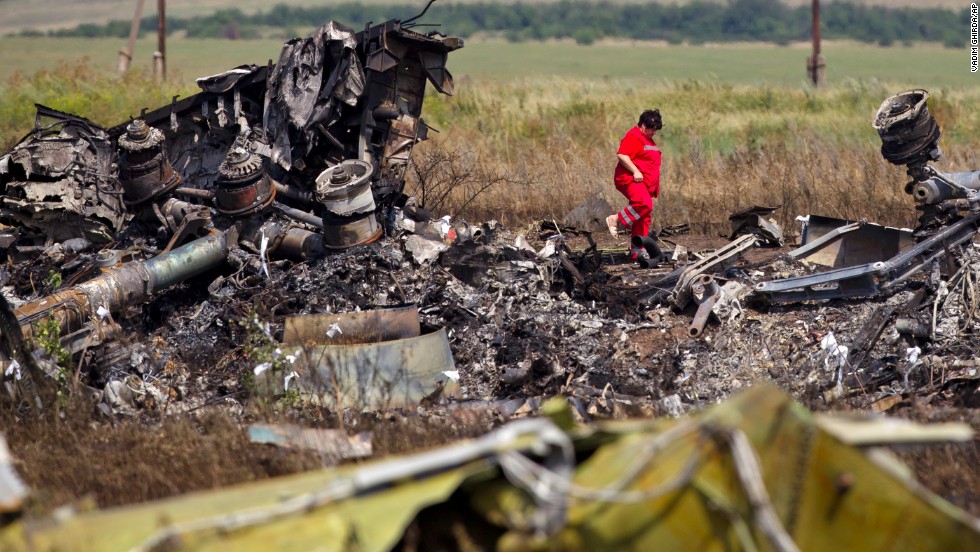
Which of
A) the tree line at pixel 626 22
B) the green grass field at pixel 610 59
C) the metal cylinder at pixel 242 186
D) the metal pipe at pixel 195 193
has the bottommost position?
the green grass field at pixel 610 59

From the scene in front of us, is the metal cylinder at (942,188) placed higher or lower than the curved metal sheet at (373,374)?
higher

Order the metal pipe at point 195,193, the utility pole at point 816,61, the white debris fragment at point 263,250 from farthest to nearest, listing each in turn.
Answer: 1. the utility pole at point 816,61
2. the metal pipe at point 195,193
3. the white debris fragment at point 263,250

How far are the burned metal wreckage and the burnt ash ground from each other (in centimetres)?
3

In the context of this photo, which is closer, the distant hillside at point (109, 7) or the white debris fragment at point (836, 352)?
the white debris fragment at point (836, 352)

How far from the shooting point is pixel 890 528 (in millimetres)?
2904

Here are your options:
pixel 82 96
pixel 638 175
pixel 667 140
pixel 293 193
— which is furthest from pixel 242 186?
pixel 82 96

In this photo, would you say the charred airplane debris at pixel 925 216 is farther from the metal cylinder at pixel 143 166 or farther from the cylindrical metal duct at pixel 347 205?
the metal cylinder at pixel 143 166

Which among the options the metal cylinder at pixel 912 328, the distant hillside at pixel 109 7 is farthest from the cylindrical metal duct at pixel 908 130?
the distant hillside at pixel 109 7

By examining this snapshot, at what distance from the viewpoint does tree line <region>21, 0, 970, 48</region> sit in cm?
7844

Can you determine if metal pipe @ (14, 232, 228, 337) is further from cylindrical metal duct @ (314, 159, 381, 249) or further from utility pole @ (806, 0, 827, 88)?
utility pole @ (806, 0, 827, 88)

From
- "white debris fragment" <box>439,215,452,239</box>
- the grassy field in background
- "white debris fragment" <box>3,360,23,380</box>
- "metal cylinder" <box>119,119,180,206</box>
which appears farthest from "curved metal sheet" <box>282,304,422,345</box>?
the grassy field in background

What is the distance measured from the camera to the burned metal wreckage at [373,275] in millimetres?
7426

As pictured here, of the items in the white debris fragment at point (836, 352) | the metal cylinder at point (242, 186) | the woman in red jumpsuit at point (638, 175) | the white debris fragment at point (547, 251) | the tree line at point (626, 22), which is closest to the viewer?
the white debris fragment at point (836, 352)

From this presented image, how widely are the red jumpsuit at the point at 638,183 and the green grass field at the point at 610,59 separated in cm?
3768
